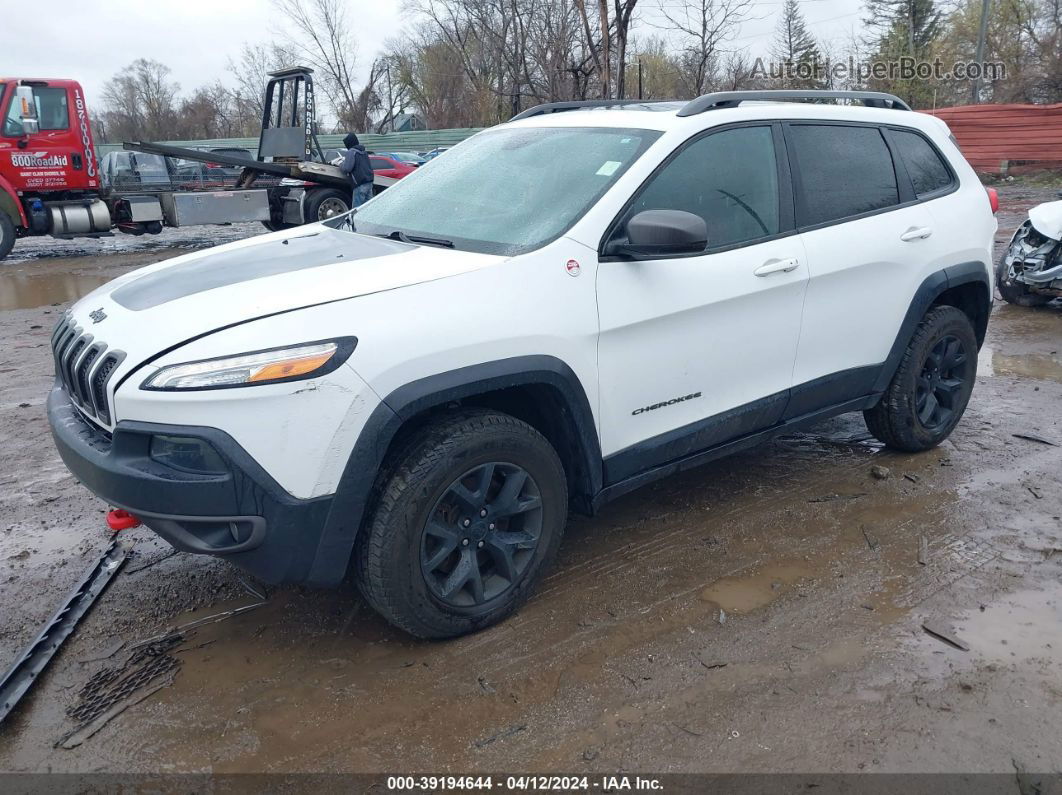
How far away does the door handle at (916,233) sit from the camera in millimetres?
4215

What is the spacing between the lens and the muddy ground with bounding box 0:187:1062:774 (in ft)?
8.40

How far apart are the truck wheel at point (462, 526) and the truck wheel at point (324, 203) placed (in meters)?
13.2

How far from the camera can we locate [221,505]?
255 cm

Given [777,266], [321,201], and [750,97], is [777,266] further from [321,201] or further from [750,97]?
[321,201]

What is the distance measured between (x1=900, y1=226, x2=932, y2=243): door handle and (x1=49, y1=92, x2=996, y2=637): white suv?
1 cm

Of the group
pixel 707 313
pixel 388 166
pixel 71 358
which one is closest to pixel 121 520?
pixel 71 358

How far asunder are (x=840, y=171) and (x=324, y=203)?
1302 centimetres

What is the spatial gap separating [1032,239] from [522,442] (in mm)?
7419

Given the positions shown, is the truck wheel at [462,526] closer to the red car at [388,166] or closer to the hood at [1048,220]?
the hood at [1048,220]

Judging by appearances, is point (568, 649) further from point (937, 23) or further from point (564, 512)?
point (937, 23)

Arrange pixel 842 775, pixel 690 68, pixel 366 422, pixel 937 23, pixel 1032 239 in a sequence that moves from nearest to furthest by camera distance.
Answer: pixel 842 775
pixel 366 422
pixel 1032 239
pixel 690 68
pixel 937 23

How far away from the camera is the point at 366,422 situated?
104 inches

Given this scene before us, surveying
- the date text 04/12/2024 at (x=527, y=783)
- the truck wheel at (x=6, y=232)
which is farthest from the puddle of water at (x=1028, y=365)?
the truck wheel at (x=6, y=232)

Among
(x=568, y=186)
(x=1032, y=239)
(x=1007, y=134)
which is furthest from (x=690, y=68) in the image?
(x=568, y=186)
